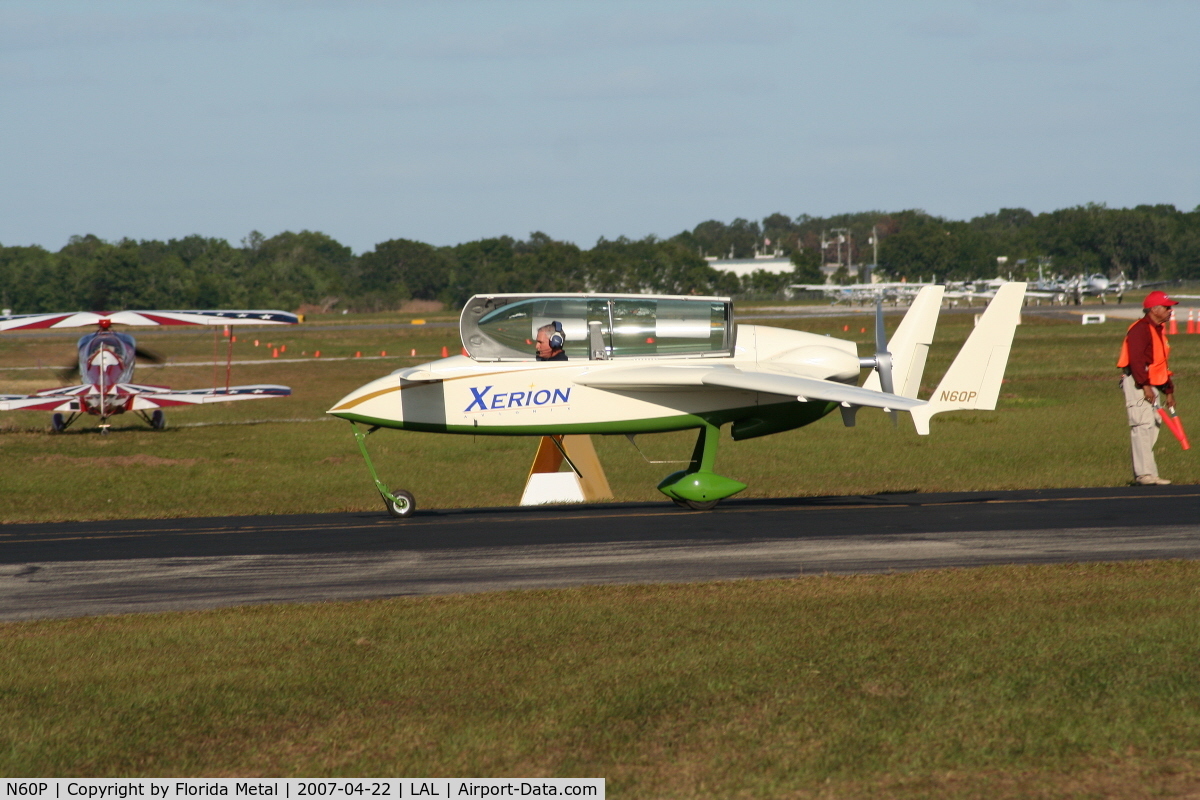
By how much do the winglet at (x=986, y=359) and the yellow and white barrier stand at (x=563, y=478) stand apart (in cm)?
517

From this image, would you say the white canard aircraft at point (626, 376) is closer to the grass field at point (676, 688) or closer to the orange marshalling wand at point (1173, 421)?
the orange marshalling wand at point (1173, 421)

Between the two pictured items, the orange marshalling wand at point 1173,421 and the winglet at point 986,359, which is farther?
the orange marshalling wand at point 1173,421

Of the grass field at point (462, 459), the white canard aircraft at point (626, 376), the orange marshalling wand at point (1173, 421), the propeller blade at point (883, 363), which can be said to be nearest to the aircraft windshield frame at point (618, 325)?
the white canard aircraft at point (626, 376)

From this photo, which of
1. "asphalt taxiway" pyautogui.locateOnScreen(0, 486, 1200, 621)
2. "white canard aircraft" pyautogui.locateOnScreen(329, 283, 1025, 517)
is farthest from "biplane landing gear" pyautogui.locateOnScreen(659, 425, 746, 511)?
"asphalt taxiway" pyautogui.locateOnScreen(0, 486, 1200, 621)

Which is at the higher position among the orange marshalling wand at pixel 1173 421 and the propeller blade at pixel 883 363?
the propeller blade at pixel 883 363

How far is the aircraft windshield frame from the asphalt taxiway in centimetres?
209

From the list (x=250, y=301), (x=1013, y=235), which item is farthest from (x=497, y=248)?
(x=1013, y=235)

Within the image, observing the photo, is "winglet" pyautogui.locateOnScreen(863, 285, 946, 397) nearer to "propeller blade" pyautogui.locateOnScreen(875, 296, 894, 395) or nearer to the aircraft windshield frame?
"propeller blade" pyautogui.locateOnScreen(875, 296, 894, 395)

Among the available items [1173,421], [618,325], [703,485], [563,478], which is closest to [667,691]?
[703,485]

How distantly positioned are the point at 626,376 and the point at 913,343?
3.93 meters

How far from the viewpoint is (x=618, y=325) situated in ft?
50.3

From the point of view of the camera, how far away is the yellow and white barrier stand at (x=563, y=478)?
56.0 feet

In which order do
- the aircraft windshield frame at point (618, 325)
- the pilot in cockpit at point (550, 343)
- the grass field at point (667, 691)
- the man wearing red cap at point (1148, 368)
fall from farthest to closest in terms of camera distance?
1. the man wearing red cap at point (1148, 368)
2. the aircraft windshield frame at point (618, 325)
3. the pilot in cockpit at point (550, 343)
4. the grass field at point (667, 691)

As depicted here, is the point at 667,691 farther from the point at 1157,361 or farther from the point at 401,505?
the point at 1157,361
